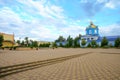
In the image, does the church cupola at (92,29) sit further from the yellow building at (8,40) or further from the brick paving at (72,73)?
the brick paving at (72,73)

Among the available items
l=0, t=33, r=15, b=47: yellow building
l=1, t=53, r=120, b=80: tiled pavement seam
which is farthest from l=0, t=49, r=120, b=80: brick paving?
l=0, t=33, r=15, b=47: yellow building

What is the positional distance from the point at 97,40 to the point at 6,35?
45659 mm

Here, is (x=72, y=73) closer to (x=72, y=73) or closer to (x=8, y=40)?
(x=72, y=73)

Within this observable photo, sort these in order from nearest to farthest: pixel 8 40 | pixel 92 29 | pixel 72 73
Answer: pixel 72 73
pixel 8 40
pixel 92 29

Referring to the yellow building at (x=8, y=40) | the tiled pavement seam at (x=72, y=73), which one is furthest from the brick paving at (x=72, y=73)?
the yellow building at (x=8, y=40)

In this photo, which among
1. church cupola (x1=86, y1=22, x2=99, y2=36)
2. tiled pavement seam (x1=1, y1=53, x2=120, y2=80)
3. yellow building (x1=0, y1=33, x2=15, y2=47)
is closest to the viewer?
tiled pavement seam (x1=1, y1=53, x2=120, y2=80)

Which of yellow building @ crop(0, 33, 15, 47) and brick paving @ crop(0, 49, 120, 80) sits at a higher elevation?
yellow building @ crop(0, 33, 15, 47)

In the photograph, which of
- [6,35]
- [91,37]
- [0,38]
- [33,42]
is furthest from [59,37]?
[0,38]

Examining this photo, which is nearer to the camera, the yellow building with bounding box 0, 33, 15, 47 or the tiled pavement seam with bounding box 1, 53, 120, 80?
the tiled pavement seam with bounding box 1, 53, 120, 80

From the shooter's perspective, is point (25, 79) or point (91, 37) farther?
point (91, 37)

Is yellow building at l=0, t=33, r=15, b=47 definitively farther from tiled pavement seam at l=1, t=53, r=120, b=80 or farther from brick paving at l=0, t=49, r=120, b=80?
tiled pavement seam at l=1, t=53, r=120, b=80

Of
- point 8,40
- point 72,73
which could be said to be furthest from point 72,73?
point 8,40

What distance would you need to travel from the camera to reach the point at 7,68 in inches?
292

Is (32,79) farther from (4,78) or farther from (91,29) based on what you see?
(91,29)
